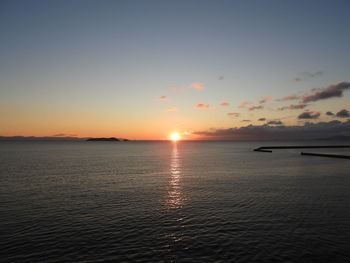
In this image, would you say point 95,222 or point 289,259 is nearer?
point 289,259

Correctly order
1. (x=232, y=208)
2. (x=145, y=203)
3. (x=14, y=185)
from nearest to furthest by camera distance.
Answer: (x=232, y=208) < (x=145, y=203) < (x=14, y=185)

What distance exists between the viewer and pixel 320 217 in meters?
23.1

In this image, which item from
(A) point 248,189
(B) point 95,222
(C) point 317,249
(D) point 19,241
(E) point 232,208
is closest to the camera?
(C) point 317,249

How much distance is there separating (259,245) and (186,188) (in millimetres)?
22227

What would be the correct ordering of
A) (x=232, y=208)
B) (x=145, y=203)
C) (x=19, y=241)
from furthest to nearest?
(x=145, y=203)
(x=232, y=208)
(x=19, y=241)

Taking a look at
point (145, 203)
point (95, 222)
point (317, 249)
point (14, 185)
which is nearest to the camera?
point (317, 249)

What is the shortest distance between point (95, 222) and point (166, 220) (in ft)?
22.6

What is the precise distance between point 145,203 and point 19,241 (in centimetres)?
1400

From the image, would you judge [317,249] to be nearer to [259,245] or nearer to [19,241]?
[259,245]

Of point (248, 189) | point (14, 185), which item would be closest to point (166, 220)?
point (248, 189)

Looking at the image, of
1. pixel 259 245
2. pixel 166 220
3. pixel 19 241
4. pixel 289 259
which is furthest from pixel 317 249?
pixel 19 241

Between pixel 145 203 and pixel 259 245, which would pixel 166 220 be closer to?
pixel 145 203

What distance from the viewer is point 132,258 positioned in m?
15.3

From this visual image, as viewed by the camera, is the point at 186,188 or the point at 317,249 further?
the point at 186,188
